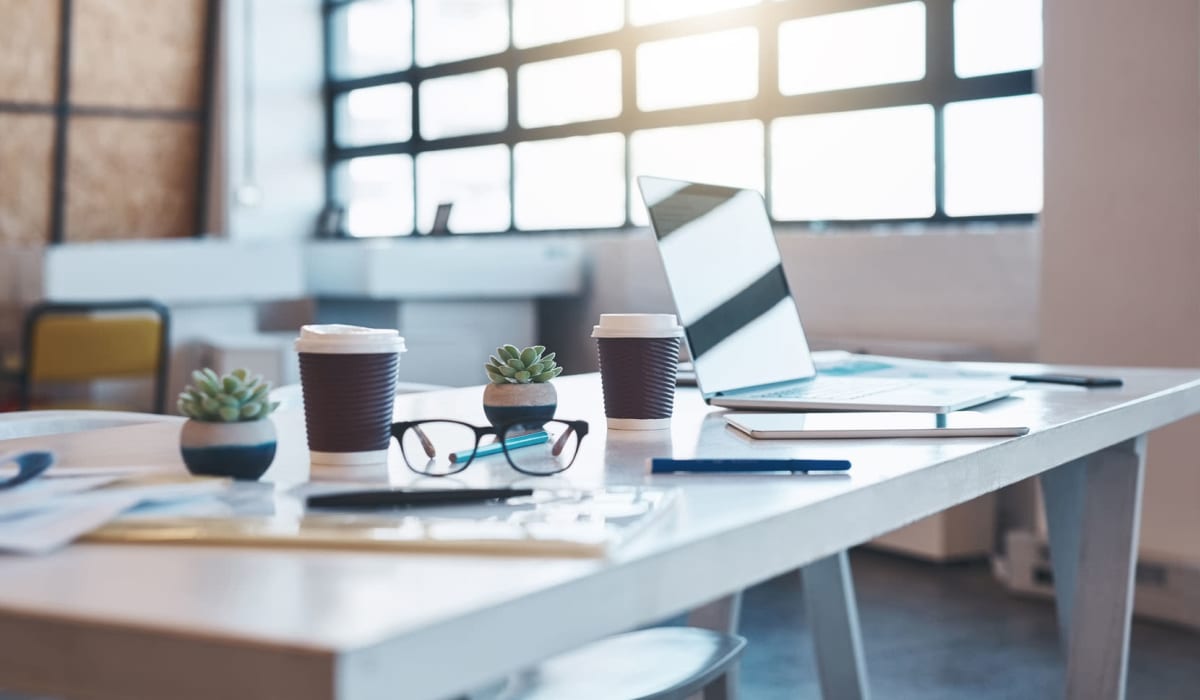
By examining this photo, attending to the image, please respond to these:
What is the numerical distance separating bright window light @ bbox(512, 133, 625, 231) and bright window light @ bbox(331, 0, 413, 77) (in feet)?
3.09

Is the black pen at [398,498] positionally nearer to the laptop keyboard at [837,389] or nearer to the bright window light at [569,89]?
the laptop keyboard at [837,389]

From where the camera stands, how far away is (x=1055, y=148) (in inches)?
115

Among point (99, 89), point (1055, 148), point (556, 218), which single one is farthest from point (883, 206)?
point (99, 89)

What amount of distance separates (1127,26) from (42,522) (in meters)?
2.73

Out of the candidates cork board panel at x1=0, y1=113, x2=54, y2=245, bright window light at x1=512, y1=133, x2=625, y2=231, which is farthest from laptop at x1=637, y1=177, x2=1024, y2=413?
cork board panel at x1=0, y1=113, x2=54, y2=245

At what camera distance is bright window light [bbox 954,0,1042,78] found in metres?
3.49

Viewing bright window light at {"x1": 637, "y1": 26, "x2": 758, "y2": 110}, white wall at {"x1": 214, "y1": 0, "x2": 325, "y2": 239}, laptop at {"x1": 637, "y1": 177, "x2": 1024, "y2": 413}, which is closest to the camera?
laptop at {"x1": 637, "y1": 177, "x2": 1024, "y2": 413}

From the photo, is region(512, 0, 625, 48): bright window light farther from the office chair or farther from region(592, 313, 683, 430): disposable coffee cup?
region(592, 313, 683, 430): disposable coffee cup

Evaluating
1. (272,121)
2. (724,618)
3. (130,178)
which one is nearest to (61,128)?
(130,178)

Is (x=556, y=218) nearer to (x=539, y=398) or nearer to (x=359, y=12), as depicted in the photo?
(x=359, y=12)

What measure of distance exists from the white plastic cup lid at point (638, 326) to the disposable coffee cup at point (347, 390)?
251mm

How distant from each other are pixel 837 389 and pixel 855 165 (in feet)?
9.42

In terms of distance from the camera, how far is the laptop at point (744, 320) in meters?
1.18

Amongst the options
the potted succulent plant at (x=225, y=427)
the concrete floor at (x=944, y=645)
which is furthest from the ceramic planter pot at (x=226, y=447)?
the concrete floor at (x=944, y=645)
